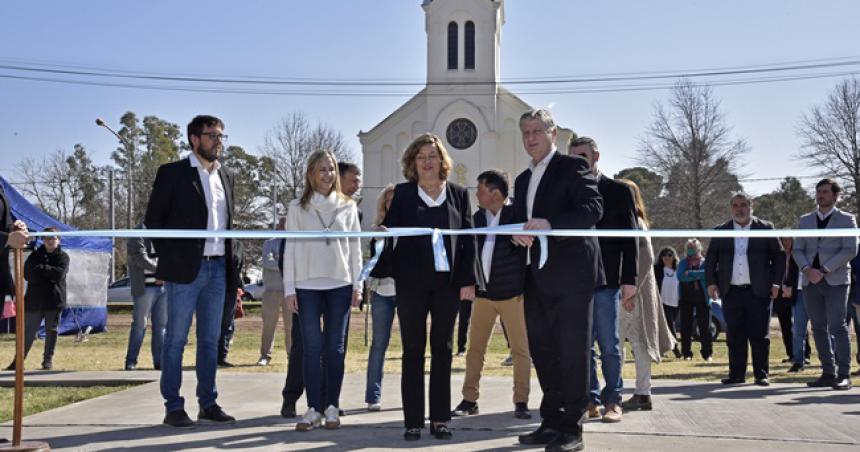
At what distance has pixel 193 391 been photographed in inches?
366

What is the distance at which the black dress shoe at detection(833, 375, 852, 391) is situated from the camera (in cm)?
949

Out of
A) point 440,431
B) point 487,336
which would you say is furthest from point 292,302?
point 487,336

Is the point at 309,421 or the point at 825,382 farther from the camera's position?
the point at 825,382

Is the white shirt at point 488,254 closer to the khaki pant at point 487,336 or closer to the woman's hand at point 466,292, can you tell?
the khaki pant at point 487,336

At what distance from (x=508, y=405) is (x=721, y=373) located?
4.92 metres

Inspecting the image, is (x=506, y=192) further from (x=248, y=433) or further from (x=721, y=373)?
(x=721, y=373)

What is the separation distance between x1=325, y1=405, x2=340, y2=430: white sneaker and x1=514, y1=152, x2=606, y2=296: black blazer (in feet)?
6.09

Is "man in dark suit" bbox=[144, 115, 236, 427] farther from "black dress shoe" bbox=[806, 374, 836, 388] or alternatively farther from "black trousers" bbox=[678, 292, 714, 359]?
"black trousers" bbox=[678, 292, 714, 359]

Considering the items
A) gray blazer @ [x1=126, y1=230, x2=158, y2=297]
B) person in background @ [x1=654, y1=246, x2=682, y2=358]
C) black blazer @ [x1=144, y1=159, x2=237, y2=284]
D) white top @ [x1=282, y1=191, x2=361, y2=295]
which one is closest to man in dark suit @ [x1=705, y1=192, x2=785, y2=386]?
white top @ [x1=282, y1=191, x2=361, y2=295]

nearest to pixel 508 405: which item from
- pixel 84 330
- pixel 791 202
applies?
pixel 84 330

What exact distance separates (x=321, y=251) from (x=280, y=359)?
7.77 m

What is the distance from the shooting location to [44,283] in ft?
42.1

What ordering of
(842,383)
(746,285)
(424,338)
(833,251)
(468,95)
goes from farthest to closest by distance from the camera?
(468,95) → (746,285) → (833,251) → (842,383) → (424,338)

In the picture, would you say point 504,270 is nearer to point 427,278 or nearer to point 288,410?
point 427,278
